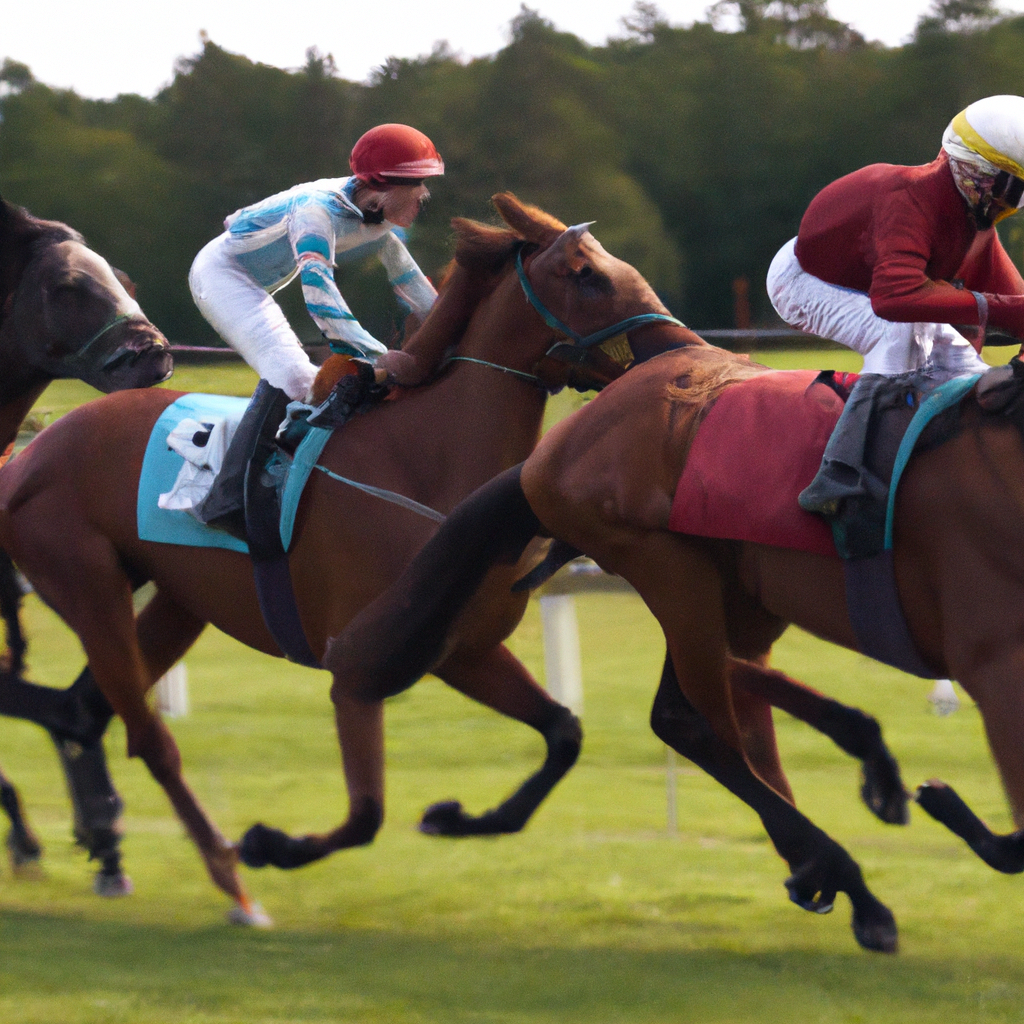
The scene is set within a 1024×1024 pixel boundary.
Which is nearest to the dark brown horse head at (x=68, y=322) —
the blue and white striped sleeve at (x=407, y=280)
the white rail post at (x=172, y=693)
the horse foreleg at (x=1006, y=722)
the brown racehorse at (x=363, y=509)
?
the brown racehorse at (x=363, y=509)

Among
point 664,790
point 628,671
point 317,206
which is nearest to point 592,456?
point 317,206

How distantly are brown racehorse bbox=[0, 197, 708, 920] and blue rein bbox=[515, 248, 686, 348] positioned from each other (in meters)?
0.02

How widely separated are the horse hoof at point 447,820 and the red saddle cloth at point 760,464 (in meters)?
1.14

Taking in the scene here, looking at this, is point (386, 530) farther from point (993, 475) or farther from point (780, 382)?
point (993, 475)

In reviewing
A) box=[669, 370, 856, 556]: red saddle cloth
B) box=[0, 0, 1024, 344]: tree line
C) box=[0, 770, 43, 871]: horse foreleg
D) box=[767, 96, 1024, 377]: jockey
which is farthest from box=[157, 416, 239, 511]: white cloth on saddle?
box=[0, 0, 1024, 344]: tree line

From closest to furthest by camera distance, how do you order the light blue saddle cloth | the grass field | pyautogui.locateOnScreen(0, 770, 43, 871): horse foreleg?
the grass field, the light blue saddle cloth, pyautogui.locateOnScreen(0, 770, 43, 871): horse foreleg

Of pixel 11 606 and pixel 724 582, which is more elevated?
pixel 724 582

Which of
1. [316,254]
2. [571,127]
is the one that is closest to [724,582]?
[316,254]

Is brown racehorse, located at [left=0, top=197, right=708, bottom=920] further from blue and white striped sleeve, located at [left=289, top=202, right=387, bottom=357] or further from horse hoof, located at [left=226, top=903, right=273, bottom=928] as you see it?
blue and white striped sleeve, located at [left=289, top=202, right=387, bottom=357]

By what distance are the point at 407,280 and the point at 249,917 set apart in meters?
1.74

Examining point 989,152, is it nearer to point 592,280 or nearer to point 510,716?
point 592,280

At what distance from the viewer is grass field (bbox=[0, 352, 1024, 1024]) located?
3.04 m

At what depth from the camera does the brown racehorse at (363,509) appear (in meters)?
3.62

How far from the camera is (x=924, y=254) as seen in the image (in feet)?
9.38
